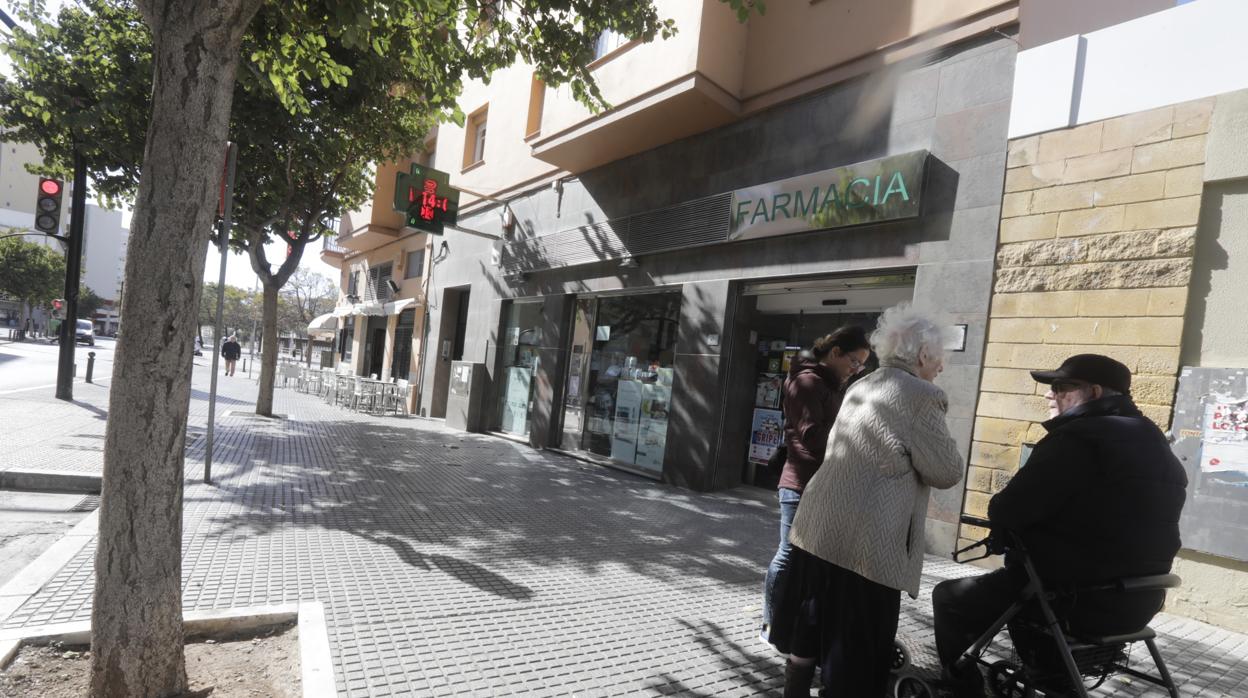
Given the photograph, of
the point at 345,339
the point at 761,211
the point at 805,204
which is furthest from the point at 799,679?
the point at 345,339

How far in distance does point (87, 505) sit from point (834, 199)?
7666 mm

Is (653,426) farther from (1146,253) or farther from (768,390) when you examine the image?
(1146,253)

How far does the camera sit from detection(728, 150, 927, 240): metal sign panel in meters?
6.02

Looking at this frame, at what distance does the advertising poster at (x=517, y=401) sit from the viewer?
1181 centimetres

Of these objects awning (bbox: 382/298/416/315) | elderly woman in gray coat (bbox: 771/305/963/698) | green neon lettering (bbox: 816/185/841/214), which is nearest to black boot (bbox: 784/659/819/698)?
elderly woman in gray coat (bbox: 771/305/963/698)

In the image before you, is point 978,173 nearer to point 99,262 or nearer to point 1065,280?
point 1065,280

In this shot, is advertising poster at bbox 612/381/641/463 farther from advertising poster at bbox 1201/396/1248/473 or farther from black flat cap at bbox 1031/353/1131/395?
black flat cap at bbox 1031/353/1131/395

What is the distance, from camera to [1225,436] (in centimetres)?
425

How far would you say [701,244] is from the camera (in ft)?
26.8

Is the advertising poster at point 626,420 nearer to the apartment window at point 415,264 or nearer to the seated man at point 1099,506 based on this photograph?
the seated man at point 1099,506

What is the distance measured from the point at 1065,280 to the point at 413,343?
46.8ft

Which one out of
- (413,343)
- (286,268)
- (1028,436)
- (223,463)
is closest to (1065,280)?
(1028,436)

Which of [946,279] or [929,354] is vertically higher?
[946,279]

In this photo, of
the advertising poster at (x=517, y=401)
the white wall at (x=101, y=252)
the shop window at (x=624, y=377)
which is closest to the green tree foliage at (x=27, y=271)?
the advertising poster at (x=517, y=401)
